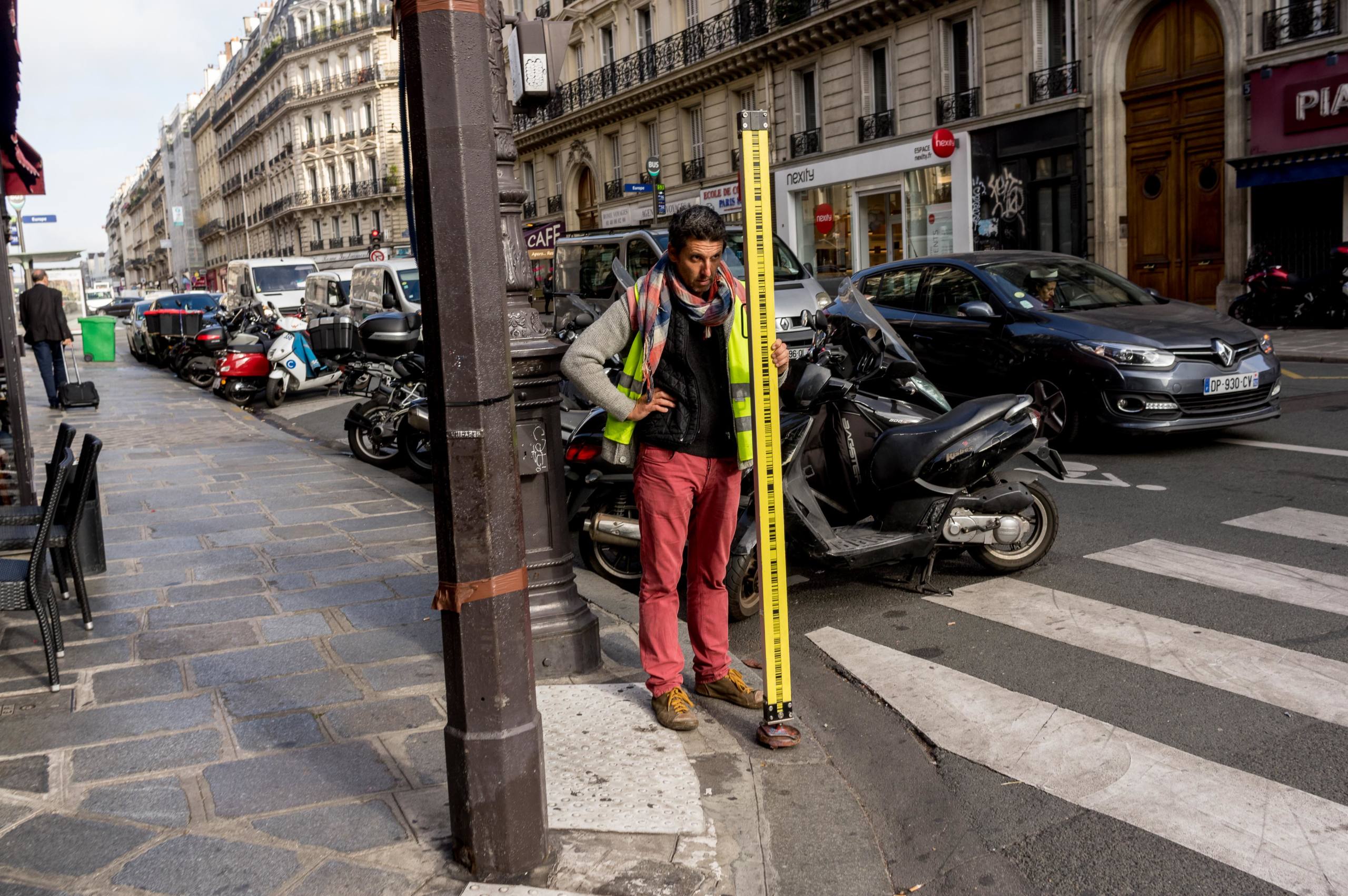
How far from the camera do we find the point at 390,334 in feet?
42.1

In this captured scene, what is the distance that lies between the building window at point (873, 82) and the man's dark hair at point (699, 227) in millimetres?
24714

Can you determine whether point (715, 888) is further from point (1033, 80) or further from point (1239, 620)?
point (1033, 80)

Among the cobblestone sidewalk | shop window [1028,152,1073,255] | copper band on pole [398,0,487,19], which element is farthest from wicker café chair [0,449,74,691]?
shop window [1028,152,1073,255]

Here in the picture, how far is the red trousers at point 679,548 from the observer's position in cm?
410

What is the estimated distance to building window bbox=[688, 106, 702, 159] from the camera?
33094 millimetres

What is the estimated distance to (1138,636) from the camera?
493 centimetres

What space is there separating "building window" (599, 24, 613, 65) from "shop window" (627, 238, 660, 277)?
24.5 m

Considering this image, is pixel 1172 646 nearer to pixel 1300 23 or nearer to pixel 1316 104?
pixel 1316 104

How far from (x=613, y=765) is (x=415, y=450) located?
6.89 meters

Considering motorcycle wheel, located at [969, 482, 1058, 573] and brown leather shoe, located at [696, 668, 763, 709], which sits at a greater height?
motorcycle wheel, located at [969, 482, 1058, 573]

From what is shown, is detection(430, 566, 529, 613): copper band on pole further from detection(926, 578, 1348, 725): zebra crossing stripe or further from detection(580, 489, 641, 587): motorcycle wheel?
detection(580, 489, 641, 587): motorcycle wheel

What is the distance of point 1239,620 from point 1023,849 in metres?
2.24

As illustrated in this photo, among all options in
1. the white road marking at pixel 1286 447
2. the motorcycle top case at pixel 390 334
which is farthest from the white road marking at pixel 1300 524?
the motorcycle top case at pixel 390 334

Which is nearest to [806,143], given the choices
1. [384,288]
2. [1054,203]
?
[1054,203]
